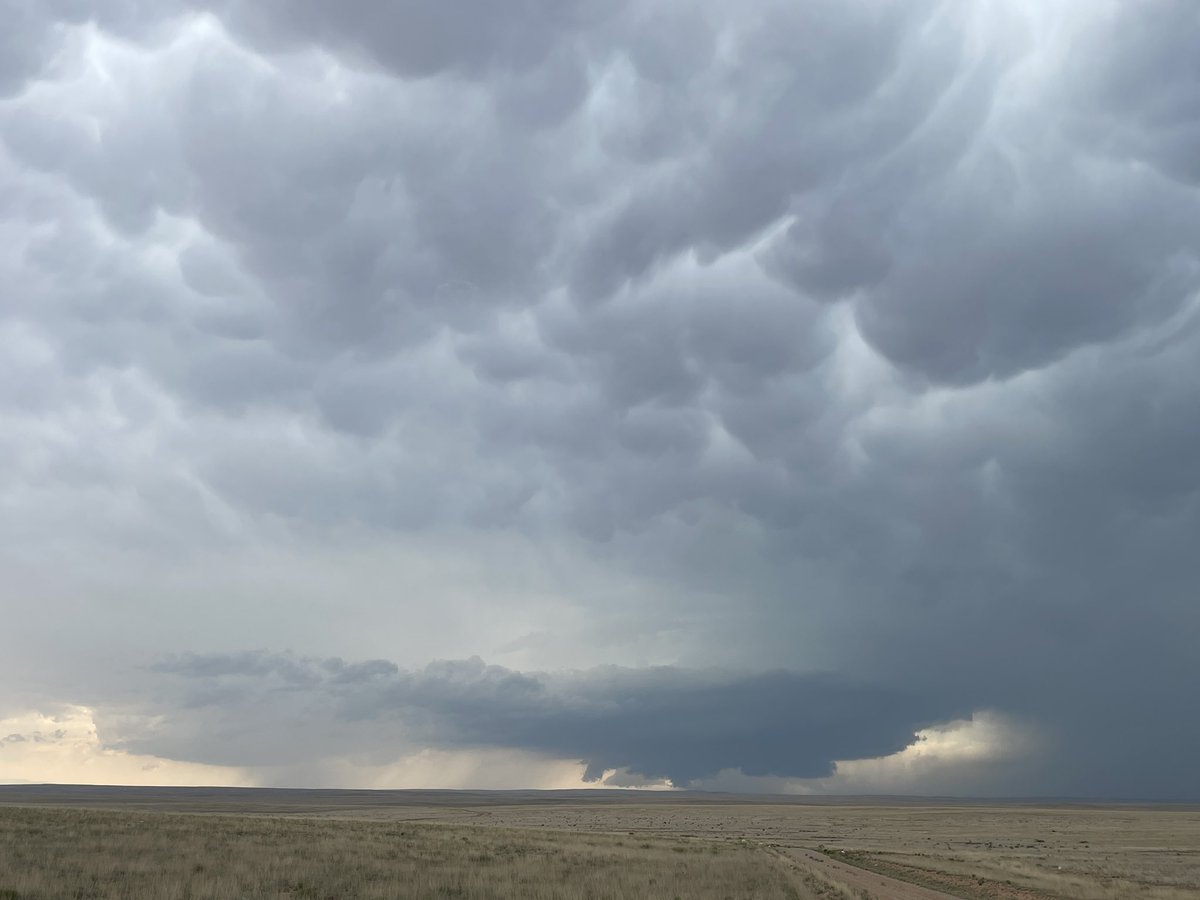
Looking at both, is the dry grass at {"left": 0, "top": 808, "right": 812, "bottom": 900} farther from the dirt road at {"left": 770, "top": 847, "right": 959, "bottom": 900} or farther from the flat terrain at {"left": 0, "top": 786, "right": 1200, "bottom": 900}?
the dirt road at {"left": 770, "top": 847, "right": 959, "bottom": 900}

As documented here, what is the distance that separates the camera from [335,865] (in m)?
35.3

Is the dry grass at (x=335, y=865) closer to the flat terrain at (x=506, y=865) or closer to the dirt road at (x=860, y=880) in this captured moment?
the flat terrain at (x=506, y=865)

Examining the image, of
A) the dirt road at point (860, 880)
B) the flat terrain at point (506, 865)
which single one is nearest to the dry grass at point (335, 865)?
the flat terrain at point (506, 865)

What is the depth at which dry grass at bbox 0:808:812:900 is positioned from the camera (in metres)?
27.7

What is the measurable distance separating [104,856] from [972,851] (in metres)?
52.7

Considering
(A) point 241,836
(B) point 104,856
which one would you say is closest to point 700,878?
(B) point 104,856

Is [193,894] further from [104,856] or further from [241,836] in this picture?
[241,836]

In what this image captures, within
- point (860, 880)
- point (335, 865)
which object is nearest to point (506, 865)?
point (335, 865)

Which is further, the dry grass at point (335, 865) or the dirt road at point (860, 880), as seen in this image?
the dirt road at point (860, 880)

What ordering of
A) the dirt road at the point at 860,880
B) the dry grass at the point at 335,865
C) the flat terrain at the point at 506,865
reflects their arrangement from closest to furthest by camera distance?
the dry grass at the point at 335,865 → the flat terrain at the point at 506,865 → the dirt road at the point at 860,880

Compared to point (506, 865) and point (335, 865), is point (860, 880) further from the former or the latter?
point (335, 865)

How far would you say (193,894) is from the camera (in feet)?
82.5

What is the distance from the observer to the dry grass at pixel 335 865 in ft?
90.9

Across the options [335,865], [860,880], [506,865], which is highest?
[335,865]
